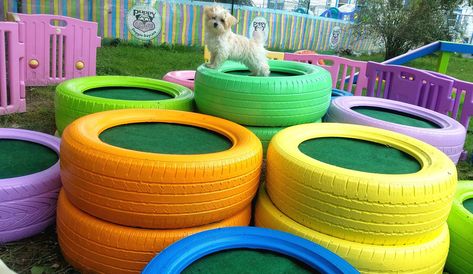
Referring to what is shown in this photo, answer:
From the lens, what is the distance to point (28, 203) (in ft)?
8.98

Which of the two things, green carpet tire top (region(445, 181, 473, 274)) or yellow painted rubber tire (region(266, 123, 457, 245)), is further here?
green carpet tire top (region(445, 181, 473, 274))

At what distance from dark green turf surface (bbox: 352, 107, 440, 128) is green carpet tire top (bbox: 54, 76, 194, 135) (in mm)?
1964

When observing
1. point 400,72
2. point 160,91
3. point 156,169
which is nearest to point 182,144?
point 156,169

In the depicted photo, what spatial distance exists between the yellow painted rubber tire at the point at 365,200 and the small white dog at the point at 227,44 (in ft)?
5.67

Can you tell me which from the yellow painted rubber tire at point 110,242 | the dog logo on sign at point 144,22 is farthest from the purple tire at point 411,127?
the dog logo on sign at point 144,22

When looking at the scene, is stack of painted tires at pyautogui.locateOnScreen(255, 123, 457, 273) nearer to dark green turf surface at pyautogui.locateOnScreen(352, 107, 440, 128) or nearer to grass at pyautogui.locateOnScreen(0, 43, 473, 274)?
Answer: grass at pyautogui.locateOnScreen(0, 43, 473, 274)

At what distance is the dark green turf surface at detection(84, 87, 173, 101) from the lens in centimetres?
419

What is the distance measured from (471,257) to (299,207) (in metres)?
1.29

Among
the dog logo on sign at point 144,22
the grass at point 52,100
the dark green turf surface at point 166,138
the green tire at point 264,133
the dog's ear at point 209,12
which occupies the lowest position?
the grass at point 52,100

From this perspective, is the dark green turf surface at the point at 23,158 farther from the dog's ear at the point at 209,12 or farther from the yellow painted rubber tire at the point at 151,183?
the dog's ear at the point at 209,12

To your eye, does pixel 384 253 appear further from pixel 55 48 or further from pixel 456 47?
pixel 456 47

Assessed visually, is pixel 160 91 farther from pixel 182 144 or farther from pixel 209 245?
pixel 209 245

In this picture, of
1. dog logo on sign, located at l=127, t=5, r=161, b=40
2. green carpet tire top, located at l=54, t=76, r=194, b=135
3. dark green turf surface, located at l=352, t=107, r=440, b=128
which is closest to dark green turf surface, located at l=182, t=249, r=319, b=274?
green carpet tire top, located at l=54, t=76, r=194, b=135

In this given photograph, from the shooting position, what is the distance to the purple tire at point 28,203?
2.66m
